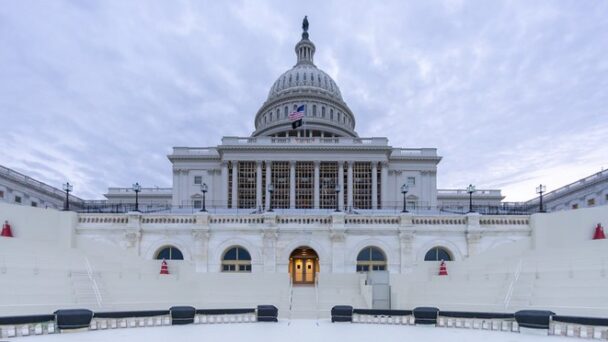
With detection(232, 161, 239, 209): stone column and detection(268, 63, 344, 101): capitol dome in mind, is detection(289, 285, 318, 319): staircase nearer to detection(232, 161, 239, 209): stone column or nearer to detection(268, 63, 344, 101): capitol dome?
detection(232, 161, 239, 209): stone column

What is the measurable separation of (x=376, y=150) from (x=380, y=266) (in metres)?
35.8

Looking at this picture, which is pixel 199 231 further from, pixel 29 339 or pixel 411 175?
pixel 411 175

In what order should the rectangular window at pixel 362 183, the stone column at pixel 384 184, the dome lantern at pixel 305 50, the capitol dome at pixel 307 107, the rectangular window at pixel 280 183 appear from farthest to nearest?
1. the dome lantern at pixel 305 50
2. the capitol dome at pixel 307 107
3. the rectangular window at pixel 362 183
4. the rectangular window at pixel 280 183
5. the stone column at pixel 384 184

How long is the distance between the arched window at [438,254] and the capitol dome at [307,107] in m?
54.7

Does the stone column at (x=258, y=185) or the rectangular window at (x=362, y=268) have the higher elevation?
the stone column at (x=258, y=185)

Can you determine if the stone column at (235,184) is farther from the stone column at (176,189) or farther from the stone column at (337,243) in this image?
the stone column at (337,243)

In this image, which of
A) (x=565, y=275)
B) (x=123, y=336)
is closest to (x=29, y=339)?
(x=123, y=336)

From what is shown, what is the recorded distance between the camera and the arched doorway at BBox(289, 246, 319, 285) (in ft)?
119

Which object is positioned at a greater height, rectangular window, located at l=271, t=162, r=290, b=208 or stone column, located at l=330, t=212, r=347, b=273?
rectangular window, located at l=271, t=162, r=290, b=208

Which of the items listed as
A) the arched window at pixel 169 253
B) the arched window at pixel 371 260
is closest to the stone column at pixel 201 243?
the arched window at pixel 169 253

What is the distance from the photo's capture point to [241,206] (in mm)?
65875

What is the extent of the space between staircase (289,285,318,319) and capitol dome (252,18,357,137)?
58775mm

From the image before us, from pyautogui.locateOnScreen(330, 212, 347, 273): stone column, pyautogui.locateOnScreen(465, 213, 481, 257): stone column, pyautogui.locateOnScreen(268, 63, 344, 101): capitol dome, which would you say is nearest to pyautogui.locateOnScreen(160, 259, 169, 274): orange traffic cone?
pyautogui.locateOnScreen(330, 212, 347, 273): stone column

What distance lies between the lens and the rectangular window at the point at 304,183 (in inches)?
2635
